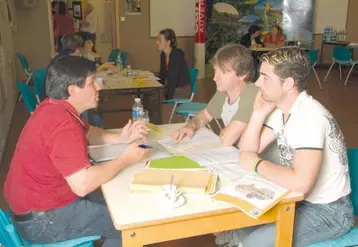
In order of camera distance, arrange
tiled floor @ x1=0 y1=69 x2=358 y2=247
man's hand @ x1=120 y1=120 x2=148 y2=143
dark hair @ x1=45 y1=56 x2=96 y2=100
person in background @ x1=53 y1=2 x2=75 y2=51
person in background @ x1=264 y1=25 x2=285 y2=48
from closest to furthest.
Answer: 1. dark hair @ x1=45 y1=56 x2=96 y2=100
2. man's hand @ x1=120 y1=120 x2=148 y2=143
3. tiled floor @ x1=0 y1=69 x2=358 y2=247
4. person in background @ x1=53 y1=2 x2=75 y2=51
5. person in background @ x1=264 y1=25 x2=285 y2=48

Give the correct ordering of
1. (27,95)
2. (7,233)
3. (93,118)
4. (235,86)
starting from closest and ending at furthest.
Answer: (7,233)
(235,86)
(27,95)
(93,118)

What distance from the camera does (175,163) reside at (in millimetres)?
1875

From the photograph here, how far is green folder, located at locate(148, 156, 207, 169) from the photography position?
6.00 feet

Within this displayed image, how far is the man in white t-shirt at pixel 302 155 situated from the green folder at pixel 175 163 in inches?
9.0

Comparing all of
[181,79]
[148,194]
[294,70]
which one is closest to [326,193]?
[294,70]

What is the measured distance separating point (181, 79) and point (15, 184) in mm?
3146

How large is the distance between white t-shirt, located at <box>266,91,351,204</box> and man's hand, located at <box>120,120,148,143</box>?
73 centimetres

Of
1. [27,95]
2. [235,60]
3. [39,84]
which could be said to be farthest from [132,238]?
[39,84]

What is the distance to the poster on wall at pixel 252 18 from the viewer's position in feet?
30.6

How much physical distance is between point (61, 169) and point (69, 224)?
307mm

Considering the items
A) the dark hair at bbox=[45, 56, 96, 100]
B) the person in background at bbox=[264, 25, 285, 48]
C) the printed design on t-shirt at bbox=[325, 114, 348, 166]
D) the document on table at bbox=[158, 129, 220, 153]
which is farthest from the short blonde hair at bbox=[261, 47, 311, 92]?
the person in background at bbox=[264, 25, 285, 48]

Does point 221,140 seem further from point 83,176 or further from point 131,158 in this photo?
point 83,176

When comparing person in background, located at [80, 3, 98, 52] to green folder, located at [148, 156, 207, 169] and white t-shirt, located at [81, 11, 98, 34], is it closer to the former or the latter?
white t-shirt, located at [81, 11, 98, 34]

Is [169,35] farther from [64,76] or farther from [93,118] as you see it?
[64,76]
